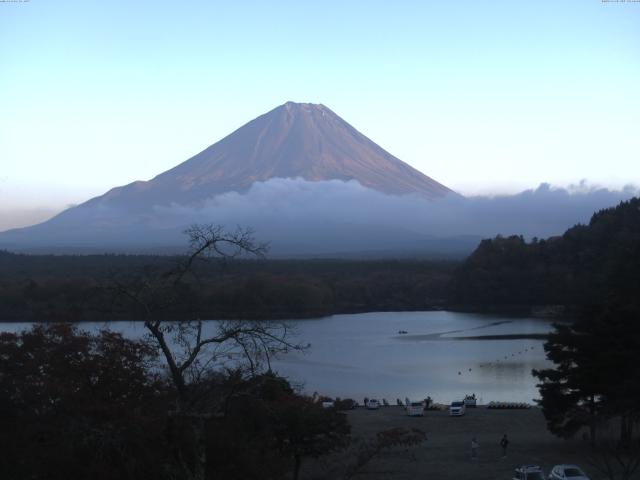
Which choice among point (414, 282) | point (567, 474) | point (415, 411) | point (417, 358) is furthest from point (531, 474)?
point (414, 282)

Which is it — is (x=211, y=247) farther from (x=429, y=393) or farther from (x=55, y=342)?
(x=429, y=393)

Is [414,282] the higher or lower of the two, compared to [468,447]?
higher

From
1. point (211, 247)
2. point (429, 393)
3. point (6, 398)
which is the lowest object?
point (429, 393)

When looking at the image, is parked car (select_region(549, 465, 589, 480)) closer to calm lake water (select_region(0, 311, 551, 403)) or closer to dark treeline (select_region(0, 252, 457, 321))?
calm lake water (select_region(0, 311, 551, 403))

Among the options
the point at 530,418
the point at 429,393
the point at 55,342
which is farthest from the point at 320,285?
the point at 55,342

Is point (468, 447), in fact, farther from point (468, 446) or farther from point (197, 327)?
point (197, 327)

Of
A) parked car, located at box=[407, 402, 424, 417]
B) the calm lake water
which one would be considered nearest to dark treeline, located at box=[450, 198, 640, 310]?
the calm lake water
